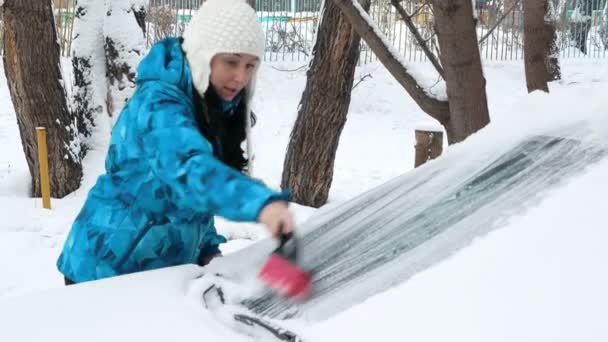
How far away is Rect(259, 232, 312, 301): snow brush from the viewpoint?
52.2 inches

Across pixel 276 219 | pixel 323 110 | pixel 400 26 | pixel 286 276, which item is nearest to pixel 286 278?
pixel 286 276

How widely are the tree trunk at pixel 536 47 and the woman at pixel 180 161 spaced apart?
1776mm

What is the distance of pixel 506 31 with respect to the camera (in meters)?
17.4

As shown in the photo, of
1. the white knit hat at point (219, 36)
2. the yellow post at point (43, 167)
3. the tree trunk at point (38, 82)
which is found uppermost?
the white knit hat at point (219, 36)

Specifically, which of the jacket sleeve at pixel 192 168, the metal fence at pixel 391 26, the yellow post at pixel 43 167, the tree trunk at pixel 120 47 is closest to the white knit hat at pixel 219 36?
the jacket sleeve at pixel 192 168

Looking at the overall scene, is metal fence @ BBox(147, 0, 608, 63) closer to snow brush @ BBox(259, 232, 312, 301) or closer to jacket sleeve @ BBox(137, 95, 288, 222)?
jacket sleeve @ BBox(137, 95, 288, 222)

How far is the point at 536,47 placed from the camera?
3359mm

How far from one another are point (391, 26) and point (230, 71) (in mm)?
16181

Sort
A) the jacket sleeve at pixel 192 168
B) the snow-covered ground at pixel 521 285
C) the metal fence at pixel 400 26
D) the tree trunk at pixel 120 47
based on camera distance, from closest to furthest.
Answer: the snow-covered ground at pixel 521 285, the jacket sleeve at pixel 192 168, the tree trunk at pixel 120 47, the metal fence at pixel 400 26

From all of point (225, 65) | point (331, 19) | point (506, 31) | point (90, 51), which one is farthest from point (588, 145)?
point (506, 31)

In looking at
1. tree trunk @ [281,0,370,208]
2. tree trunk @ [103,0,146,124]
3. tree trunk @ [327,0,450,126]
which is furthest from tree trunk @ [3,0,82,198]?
tree trunk @ [327,0,450,126]

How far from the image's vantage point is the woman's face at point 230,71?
1774 mm

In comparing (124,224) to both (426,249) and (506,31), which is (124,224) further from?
(506,31)

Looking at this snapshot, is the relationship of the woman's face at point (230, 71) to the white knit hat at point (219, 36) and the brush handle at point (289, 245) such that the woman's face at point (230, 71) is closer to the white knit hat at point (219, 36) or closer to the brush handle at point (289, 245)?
the white knit hat at point (219, 36)
